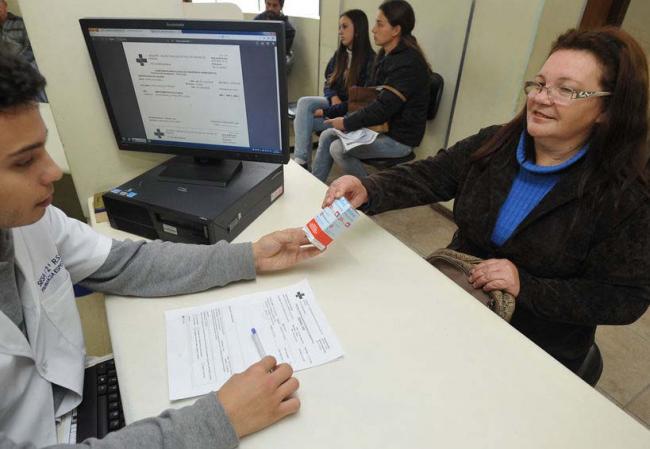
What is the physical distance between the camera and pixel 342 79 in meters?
3.03

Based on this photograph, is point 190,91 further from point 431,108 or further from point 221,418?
point 431,108

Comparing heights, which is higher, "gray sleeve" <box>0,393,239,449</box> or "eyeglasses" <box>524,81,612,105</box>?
"eyeglasses" <box>524,81,612,105</box>

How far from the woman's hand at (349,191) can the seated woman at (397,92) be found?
1252 mm

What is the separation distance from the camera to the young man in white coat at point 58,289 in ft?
1.79

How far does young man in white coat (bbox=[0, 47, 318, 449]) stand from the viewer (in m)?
0.54

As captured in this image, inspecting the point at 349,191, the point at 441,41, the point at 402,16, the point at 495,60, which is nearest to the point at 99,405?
the point at 349,191

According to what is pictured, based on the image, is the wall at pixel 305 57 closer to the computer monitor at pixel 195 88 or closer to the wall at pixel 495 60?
the wall at pixel 495 60

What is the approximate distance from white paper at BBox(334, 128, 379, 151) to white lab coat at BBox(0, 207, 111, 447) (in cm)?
169

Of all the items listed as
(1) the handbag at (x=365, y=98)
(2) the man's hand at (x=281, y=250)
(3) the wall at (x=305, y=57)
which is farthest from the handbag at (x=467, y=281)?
(3) the wall at (x=305, y=57)

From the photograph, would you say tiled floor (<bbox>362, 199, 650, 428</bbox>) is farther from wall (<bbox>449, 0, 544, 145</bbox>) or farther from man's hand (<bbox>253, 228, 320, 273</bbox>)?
man's hand (<bbox>253, 228, 320, 273</bbox>)

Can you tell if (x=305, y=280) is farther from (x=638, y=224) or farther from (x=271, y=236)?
(x=638, y=224)

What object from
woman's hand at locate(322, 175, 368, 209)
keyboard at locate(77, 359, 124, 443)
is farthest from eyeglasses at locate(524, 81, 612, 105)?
keyboard at locate(77, 359, 124, 443)

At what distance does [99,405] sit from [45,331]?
163mm

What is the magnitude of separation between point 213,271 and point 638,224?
0.97m
